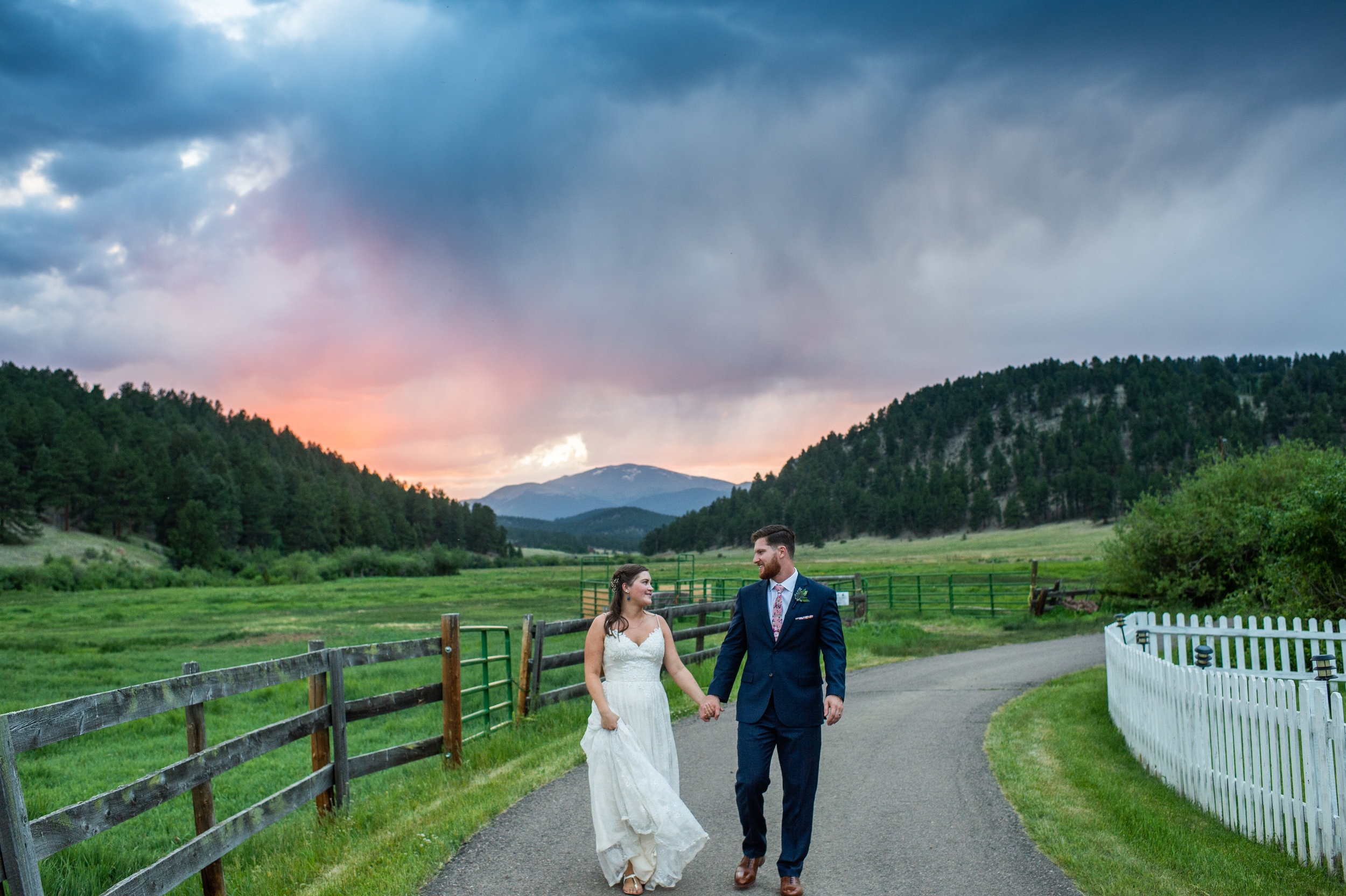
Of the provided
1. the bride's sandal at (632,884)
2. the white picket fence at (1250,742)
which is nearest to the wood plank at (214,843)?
the bride's sandal at (632,884)

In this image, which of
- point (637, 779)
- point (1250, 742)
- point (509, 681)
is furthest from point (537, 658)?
point (1250, 742)

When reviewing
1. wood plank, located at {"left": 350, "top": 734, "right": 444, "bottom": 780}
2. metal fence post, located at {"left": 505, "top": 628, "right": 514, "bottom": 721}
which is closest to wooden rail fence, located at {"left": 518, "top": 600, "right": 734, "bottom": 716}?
metal fence post, located at {"left": 505, "top": 628, "right": 514, "bottom": 721}

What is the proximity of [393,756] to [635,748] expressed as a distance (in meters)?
3.83

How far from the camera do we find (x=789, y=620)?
578cm

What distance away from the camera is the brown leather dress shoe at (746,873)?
572cm

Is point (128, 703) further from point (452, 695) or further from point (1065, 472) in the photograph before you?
point (1065, 472)

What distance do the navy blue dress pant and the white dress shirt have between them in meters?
0.55

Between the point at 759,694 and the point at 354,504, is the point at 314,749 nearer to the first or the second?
the point at 759,694

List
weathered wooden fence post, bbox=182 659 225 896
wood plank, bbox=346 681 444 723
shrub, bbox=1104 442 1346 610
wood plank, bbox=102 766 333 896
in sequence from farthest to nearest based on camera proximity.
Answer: shrub, bbox=1104 442 1346 610 < wood plank, bbox=346 681 444 723 < weathered wooden fence post, bbox=182 659 225 896 < wood plank, bbox=102 766 333 896

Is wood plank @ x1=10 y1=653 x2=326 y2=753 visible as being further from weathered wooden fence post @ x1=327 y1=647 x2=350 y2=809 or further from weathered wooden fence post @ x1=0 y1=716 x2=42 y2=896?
weathered wooden fence post @ x1=327 y1=647 x2=350 y2=809

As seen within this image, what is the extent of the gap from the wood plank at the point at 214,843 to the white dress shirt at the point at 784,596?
3.62 meters

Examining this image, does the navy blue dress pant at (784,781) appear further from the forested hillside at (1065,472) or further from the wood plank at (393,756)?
the forested hillside at (1065,472)

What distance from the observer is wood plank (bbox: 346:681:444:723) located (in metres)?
8.03

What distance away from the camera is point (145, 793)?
503 centimetres
